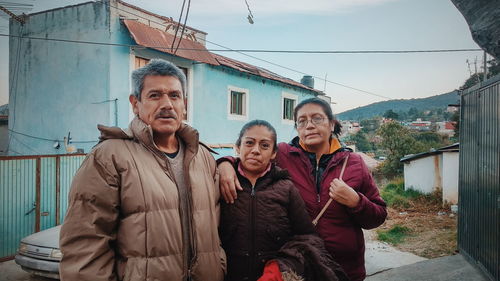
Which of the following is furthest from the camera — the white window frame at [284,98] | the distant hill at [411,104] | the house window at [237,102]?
the distant hill at [411,104]

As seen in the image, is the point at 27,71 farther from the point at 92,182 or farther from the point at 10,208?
the point at 92,182

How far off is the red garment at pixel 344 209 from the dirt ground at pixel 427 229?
5.67 meters

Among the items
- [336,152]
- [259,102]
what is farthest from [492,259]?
[259,102]

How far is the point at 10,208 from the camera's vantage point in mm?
6801

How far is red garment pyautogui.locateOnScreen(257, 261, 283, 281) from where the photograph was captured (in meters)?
1.75

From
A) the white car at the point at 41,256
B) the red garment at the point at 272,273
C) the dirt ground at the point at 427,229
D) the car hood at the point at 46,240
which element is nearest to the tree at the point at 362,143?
the dirt ground at the point at 427,229

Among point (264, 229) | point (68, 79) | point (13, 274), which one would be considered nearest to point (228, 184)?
point (264, 229)

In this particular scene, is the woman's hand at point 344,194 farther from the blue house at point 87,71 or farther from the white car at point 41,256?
the blue house at point 87,71

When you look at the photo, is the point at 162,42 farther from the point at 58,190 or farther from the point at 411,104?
the point at 411,104

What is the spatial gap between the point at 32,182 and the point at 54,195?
0.58 meters

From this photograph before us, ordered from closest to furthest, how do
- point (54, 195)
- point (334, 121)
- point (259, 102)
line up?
1. point (334, 121)
2. point (54, 195)
3. point (259, 102)

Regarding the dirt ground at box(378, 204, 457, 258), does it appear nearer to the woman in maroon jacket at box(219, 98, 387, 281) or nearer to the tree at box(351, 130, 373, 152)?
the woman in maroon jacket at box(219, 98, 387, 281)

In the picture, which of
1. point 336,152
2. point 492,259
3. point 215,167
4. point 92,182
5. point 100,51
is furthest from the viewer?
point 100,51

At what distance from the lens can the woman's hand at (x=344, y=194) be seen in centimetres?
199
